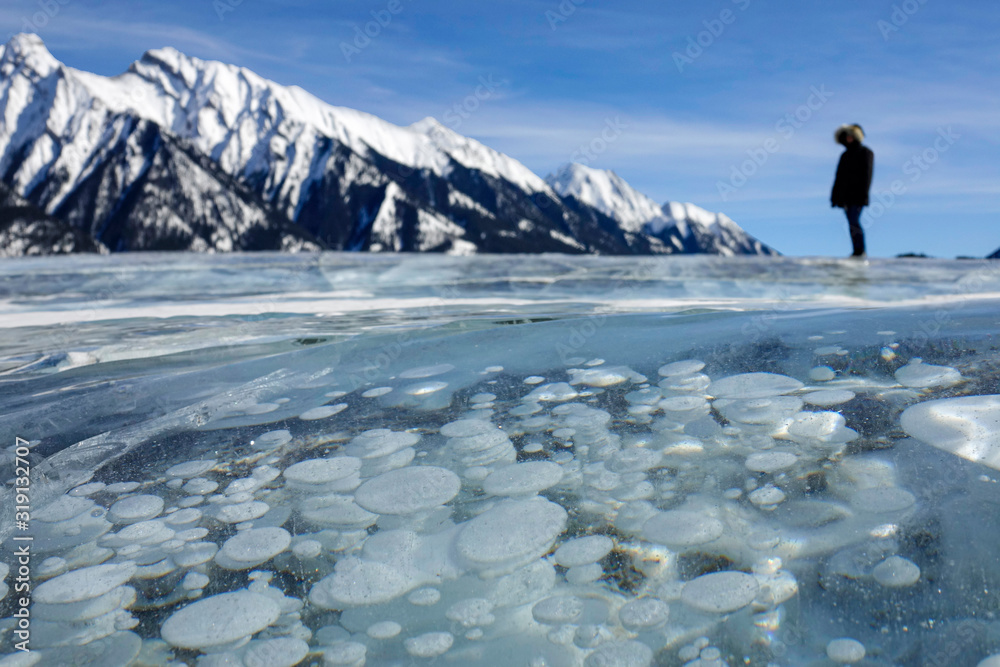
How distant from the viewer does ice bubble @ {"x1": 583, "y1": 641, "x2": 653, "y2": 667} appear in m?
1.24

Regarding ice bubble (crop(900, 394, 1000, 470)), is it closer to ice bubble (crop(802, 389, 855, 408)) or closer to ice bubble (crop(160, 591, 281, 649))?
ice bubble (crop(802, 389, 855, 408))

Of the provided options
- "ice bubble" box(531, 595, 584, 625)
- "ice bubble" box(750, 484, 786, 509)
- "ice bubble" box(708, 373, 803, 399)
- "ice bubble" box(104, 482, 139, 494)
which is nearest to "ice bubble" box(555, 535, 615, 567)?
"ice bubble" box(531, 595, 584, 625)

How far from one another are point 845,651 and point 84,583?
5.72ft

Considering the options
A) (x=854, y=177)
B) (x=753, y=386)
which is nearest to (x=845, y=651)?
(x=753, y=386)

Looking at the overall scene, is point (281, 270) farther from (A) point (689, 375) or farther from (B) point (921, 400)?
(B) point (921, 400)

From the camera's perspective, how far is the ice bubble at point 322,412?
8.53ft

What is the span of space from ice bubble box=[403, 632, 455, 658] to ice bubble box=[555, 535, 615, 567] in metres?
0.34

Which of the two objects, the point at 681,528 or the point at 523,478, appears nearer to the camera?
the point at 681,528

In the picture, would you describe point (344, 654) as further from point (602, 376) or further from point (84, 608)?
point (602, 376)

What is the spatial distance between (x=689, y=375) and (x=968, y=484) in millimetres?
1276

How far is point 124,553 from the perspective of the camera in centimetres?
165

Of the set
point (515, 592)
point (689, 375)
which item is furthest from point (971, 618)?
point (689, 375)

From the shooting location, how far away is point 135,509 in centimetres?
189

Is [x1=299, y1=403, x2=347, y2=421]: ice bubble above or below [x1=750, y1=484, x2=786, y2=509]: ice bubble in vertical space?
below
